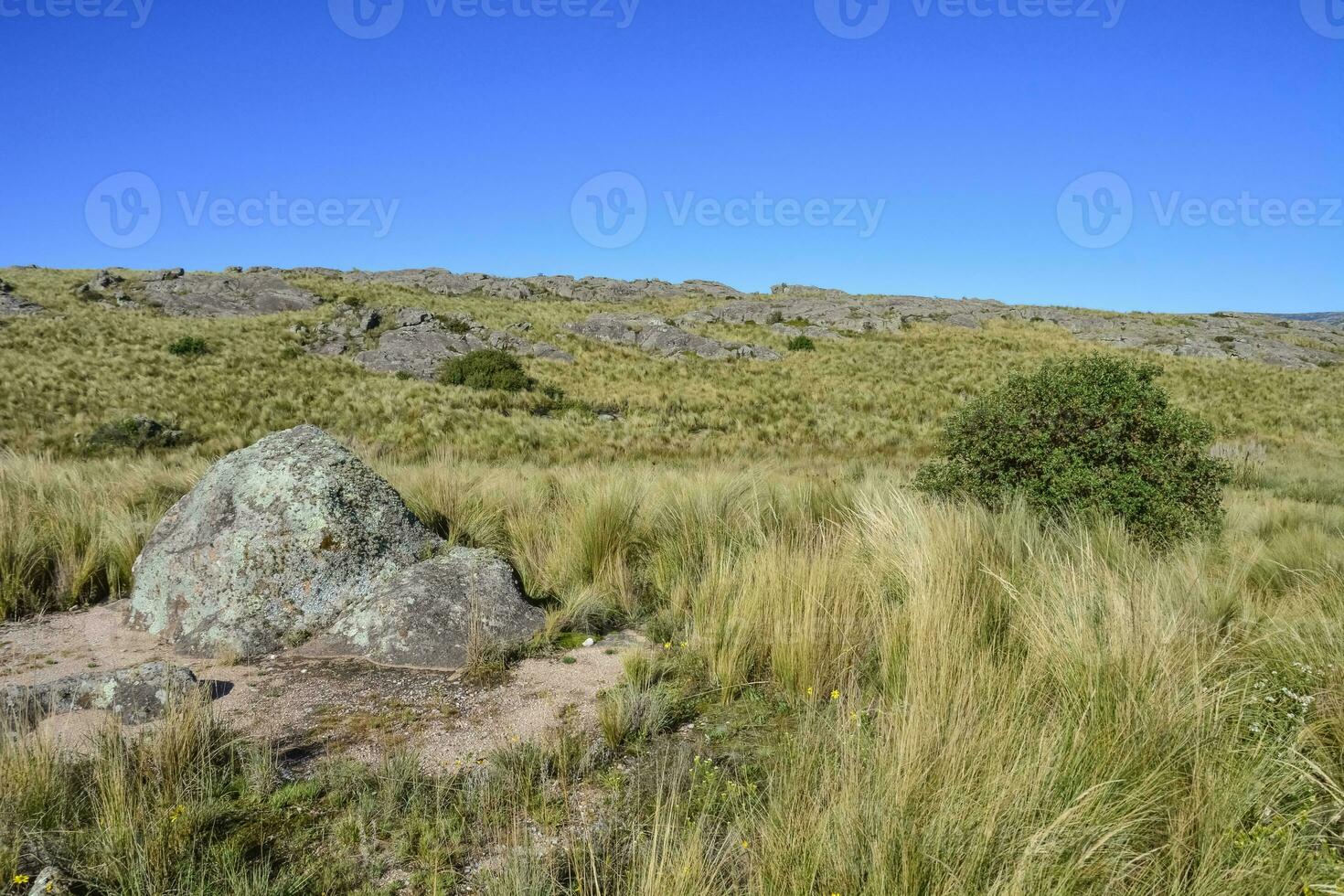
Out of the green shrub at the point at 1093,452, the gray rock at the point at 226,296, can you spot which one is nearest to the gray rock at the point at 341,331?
the gray rock at the point at 226,296

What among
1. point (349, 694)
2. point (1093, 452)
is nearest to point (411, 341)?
point (1093, 452)

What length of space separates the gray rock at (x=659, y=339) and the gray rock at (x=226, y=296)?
14417mm

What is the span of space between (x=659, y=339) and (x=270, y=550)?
31.5 m

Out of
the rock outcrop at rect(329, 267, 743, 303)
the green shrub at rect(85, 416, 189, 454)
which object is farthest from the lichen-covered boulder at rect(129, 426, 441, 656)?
the rock outcrop at rect(329, 267, 743, 303)

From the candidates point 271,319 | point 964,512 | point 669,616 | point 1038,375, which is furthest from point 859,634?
point 271,319

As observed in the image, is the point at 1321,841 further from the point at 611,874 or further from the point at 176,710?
the point at 176,710

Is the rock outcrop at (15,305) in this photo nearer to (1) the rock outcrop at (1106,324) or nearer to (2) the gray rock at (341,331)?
(2) the gray rock at (341,331)

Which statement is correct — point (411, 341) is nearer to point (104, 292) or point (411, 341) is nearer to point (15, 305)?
point (15, 305)

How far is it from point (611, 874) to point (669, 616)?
2473 mm

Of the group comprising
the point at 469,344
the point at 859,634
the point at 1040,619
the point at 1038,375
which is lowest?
the point at 859,634

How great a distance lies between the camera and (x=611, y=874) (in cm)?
203

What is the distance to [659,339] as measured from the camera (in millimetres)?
35250

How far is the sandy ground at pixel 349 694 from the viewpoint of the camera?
296cm

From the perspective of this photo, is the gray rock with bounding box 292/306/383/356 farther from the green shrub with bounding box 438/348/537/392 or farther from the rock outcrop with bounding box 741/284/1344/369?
the rock outcrop with bounding box 741/284/1344/369
